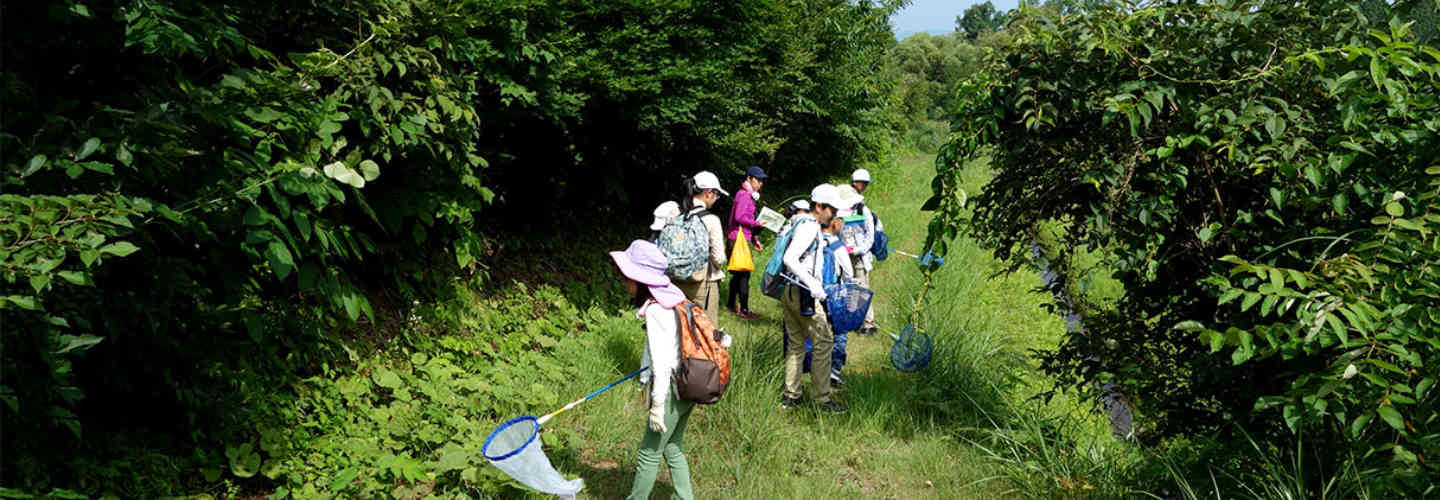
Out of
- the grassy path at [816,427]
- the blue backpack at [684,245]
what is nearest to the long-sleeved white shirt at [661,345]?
the grassy path at [816,427]

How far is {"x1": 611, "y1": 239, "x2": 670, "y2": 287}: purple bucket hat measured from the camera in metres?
3.96

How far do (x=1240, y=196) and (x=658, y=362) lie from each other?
2748 millimetres

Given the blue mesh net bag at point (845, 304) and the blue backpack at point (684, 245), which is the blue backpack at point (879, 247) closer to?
the blue mesh net bag at point (845, 304)

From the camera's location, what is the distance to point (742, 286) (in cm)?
915

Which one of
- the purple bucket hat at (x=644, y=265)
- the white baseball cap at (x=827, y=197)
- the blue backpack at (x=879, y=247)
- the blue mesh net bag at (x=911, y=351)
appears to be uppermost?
the purple bucket hat at (x=644, y=265)

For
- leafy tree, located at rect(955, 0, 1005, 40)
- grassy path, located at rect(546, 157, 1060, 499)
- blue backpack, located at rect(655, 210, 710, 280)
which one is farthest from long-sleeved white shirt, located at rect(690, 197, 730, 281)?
leafy tree, located at rect(955, 0, 1005, 40)

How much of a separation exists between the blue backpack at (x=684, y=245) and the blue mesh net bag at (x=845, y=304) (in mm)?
1126

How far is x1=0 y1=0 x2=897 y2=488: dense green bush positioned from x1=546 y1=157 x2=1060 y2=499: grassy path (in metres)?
1.59

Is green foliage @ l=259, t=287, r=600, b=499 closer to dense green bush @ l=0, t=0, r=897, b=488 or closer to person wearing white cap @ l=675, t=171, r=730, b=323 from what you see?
dense green bush @ l=0, t=0, r=897, b=488

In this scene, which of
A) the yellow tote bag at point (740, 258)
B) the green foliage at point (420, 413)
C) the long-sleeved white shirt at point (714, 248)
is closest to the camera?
the green foliage at point (420, 413)

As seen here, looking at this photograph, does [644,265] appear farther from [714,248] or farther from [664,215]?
[714,248]

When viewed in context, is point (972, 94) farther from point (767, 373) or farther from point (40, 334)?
point (40, 334)

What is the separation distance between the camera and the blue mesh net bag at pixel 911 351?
635 cm

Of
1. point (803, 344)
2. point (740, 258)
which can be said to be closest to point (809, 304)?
point (803, 344)
